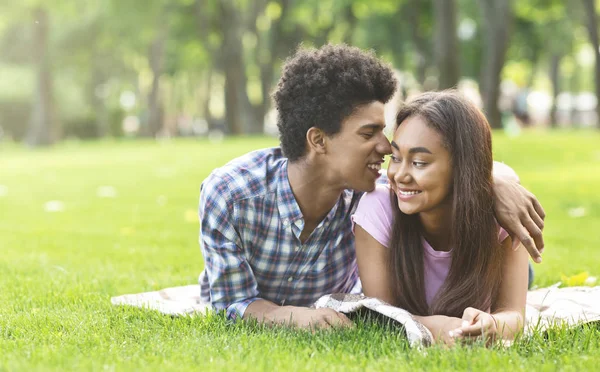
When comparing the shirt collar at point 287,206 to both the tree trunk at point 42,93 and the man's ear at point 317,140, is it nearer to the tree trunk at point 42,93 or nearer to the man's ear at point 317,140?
the man's ear at point 317,140

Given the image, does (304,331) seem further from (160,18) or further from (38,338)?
(160,18)

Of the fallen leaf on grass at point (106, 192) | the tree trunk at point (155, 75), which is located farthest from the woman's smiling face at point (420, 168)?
the tree trunk at point (155, 75)

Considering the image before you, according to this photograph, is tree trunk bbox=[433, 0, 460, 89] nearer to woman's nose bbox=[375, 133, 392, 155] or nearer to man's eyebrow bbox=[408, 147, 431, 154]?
woman's nose bbox=[375, 133, 392, 155]

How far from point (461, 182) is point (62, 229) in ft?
16.9

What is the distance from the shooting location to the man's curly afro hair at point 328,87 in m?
3.85

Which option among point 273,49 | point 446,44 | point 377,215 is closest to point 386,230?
point 377,215

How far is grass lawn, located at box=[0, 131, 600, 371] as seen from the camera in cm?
316

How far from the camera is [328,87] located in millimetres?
3850

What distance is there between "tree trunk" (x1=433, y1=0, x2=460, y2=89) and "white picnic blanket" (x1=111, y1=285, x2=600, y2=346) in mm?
10985

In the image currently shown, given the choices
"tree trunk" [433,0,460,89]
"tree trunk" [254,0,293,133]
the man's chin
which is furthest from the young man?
"tree trunk" [254,0,293,133]

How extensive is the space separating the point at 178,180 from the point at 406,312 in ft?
26.3

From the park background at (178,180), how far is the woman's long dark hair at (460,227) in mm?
350

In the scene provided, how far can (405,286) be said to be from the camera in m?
3.86

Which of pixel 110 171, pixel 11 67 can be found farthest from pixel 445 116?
pixel 11 67
